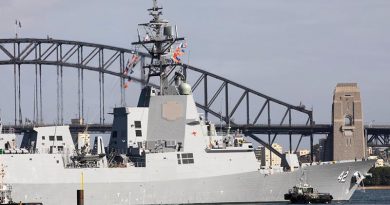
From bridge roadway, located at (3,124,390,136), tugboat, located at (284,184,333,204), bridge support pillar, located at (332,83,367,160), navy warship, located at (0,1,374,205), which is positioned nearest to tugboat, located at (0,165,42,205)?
navy warship, located at (0,1,374,205)

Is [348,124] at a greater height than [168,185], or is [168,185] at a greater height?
[348,124]

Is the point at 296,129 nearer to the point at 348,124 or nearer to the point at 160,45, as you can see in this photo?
the point at 348,124

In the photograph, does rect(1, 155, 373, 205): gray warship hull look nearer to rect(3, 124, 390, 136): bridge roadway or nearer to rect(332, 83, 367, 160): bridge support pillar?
rect(3, 124, 390, 136): bridge roadway

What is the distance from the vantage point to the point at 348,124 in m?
120

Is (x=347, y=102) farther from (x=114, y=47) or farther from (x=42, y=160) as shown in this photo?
(x=42, y=160)

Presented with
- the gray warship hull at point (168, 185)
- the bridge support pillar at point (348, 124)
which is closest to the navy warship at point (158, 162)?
the gray warship hull at point (168, 185)

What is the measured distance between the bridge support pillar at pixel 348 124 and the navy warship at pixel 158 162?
168ft

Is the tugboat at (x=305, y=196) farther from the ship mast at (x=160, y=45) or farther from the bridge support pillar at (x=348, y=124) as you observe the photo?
the bridge support pillar at (x=348, y=124)

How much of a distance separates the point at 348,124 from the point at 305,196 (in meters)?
56.9

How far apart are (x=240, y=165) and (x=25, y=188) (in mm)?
12830

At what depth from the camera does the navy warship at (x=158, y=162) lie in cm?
5731

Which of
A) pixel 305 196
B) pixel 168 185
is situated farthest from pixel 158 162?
pixel 305 196

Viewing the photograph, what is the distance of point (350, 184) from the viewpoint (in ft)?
222

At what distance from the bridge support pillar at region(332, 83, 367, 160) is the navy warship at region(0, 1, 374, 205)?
51093 mm
